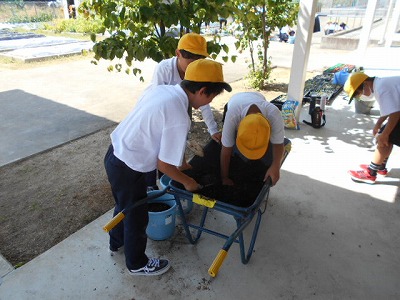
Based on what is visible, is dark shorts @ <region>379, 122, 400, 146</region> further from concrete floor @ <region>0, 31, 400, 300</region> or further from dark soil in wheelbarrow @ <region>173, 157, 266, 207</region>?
dark soil in wheelbarrow @ <region>173, 157, 266, 207</region>

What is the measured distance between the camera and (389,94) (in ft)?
8.27

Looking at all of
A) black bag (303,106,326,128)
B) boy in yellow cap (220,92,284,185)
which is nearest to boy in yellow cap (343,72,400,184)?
boy in yellow cap (220,92,284,185)

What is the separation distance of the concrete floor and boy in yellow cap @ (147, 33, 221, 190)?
77 cm

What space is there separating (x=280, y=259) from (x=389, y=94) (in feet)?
5.46

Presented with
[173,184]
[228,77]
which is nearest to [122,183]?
[173,184]

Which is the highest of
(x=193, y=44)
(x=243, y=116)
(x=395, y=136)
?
(x=193, y=44)

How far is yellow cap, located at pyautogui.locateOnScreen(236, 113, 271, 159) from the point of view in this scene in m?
1.67

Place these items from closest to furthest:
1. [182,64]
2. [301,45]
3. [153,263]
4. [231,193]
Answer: [231,193] < [153,263] < [182,64] < [301,45]

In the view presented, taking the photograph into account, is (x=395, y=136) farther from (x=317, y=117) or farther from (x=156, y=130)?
(x=156, y=130)

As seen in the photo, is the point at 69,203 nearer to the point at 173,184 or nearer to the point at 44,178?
the point at 44,178

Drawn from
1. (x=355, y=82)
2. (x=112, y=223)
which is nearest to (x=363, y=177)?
(x=355, y=82)

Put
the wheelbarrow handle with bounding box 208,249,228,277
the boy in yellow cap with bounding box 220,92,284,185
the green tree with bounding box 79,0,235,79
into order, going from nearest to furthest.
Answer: the wheelbarrow handle with bounding box 208,249,228,277, the boy in yellow cap with bounding box 220,92,284,185, the green tree with bounding box 79,0,235,79

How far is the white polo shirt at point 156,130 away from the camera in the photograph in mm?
1481

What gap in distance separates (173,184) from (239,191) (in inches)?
17.0
